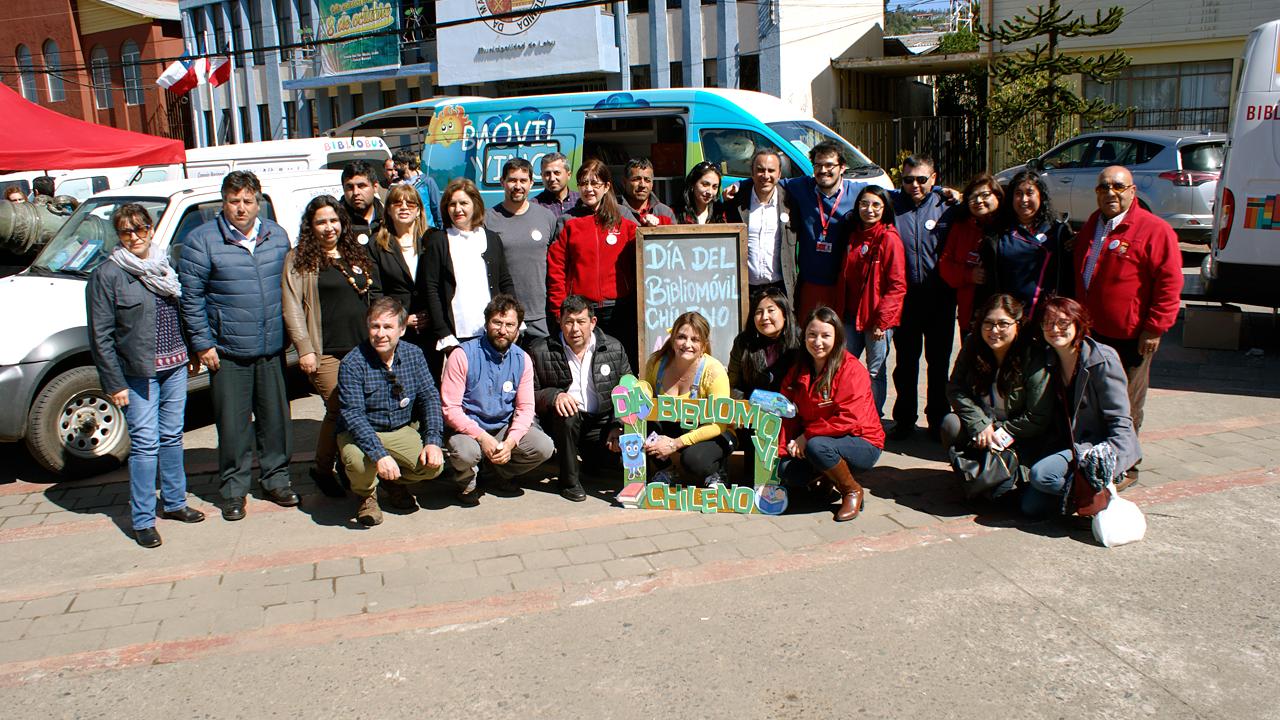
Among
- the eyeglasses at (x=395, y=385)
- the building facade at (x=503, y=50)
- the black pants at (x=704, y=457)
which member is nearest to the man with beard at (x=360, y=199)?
the eyeglasses at (x=395, y=385)

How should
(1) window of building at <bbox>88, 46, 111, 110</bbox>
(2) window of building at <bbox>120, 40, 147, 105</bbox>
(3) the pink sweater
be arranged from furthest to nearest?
(1) window of building at <bbox>88, 46, 111, 110</bbox>
(2) window of building at <bbox>120, 40, 147, 105</bbox>
(3) the pink sweater

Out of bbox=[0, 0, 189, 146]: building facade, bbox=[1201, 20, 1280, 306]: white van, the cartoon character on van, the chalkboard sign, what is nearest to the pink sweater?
the chalkboard sign

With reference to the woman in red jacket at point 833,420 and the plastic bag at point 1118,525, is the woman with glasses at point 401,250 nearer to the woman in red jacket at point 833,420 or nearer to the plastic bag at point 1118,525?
the woman in red jacket at point 833,420

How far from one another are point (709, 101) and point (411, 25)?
2068cm

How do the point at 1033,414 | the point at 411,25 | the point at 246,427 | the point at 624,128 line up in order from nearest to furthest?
the point at 1033,414
the point at 246,427
the point at 624,128
the point at 411,25

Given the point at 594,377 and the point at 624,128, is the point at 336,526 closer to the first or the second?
the point at 594,377

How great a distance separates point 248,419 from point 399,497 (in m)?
1.00

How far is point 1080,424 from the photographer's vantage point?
523 cm

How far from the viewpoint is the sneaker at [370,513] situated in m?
5.47

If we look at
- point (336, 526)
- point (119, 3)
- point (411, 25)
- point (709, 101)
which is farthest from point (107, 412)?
point (119, 3)

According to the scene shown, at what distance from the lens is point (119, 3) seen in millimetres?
36219

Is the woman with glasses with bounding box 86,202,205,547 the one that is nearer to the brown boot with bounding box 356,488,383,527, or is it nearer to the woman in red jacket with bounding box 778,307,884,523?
the brown boot with bounding box 356,488,383,527

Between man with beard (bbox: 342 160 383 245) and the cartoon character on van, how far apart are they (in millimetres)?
7911

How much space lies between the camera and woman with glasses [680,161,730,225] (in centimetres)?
655
